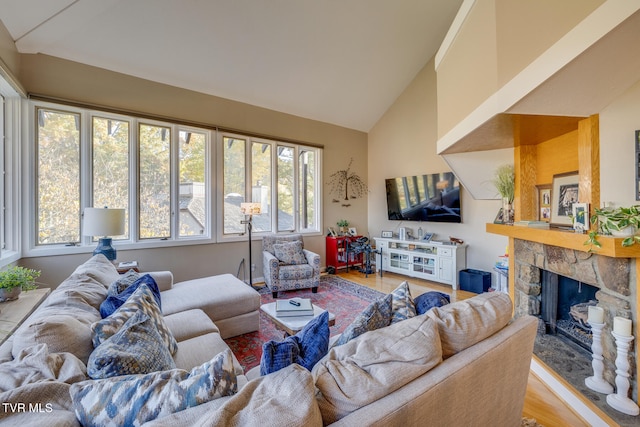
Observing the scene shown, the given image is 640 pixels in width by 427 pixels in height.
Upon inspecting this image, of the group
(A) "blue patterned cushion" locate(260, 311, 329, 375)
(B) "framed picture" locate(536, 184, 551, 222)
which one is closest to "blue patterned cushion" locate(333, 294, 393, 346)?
(A) "blue patterned cushion" locate(260, 311, 329, 375)

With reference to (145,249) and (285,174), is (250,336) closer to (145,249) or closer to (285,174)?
(145,249)

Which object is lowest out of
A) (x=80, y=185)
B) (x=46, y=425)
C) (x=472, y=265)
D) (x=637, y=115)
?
(x=472, y=265)

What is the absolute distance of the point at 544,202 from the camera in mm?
2584

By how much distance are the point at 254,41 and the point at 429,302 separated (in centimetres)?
370

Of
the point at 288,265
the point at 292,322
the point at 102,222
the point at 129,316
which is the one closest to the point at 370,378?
the point at 129,316

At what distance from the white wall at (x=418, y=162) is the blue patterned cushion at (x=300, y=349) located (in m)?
3.01

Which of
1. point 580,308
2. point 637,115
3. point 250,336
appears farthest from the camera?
point 250,336

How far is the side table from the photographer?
5.01 feet

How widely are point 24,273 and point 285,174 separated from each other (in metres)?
3.58

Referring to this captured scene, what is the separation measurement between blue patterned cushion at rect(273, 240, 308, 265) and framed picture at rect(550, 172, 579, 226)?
305 cm

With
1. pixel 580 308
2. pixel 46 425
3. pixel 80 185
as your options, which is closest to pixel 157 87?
pixel 80 185

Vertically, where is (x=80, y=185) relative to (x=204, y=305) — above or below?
above

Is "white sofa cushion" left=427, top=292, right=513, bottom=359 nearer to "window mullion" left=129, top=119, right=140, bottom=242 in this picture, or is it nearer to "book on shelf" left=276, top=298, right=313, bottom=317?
"book on shelf" left=276, top=298, right=313, bottom=317

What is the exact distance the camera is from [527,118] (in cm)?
193
